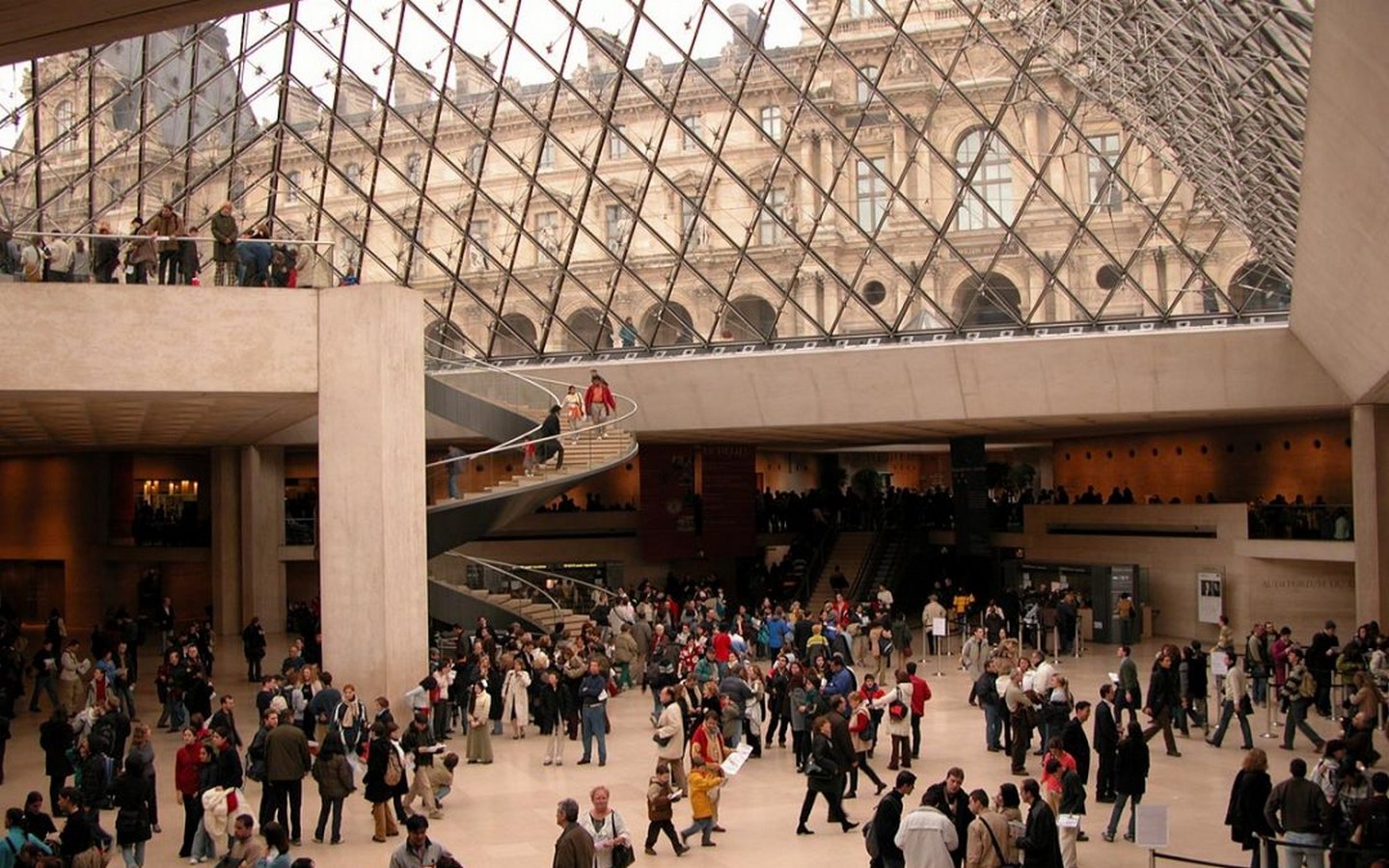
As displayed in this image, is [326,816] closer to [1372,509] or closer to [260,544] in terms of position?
[1372,509]

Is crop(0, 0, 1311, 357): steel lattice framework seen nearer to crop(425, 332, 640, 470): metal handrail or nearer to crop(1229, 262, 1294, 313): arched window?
crop(1229, 262, 1294, 313): arched window

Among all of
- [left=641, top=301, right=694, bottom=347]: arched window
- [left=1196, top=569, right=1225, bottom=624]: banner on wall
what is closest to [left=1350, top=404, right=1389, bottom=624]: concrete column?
[left=1196, top=569, right=1225, bottom=624]: banner on wall

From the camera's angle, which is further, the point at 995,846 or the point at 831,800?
the point at 831,800

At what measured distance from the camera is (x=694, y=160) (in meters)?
33.5

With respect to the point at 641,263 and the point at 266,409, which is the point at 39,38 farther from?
the point at 641,263

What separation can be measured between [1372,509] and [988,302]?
29.6 ft

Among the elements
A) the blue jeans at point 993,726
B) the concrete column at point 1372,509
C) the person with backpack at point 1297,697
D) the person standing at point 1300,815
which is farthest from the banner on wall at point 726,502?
the person standing at point 1300,815

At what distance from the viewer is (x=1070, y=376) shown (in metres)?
28.7

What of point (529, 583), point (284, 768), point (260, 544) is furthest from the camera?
point (260, 544)

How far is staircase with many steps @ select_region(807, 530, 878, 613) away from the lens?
1371 inches

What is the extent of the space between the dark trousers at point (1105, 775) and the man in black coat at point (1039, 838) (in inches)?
166

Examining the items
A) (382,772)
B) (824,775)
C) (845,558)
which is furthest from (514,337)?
(824,775)

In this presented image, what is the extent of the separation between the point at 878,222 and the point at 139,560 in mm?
19401

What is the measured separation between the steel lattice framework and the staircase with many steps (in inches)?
256
